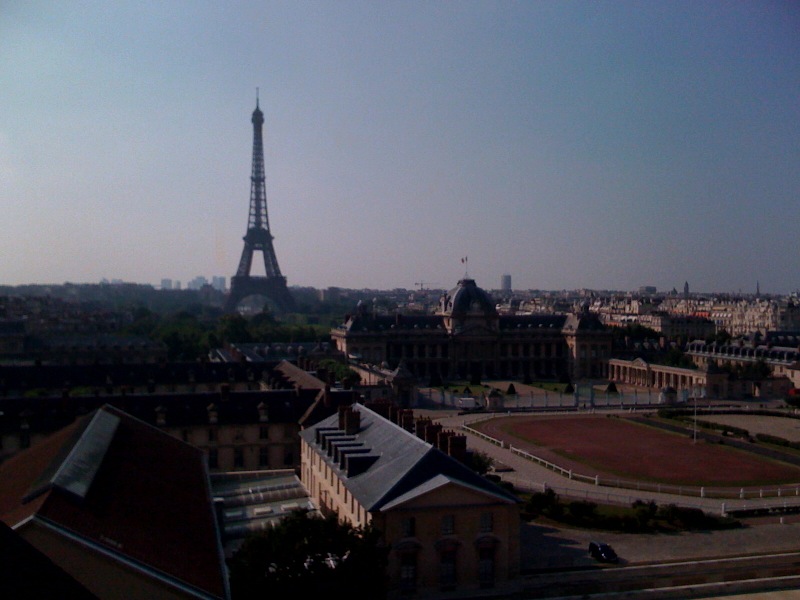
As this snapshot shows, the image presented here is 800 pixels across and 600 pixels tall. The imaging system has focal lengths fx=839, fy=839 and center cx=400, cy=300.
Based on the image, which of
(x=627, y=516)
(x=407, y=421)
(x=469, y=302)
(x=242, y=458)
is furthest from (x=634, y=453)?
(x=469, y=302)

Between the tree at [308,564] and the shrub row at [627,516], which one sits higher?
the tree at [308,564]

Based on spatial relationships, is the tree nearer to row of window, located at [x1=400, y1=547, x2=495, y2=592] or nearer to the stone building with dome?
row of window, located at [x1=400, y1=547, x2=495, y2=592]

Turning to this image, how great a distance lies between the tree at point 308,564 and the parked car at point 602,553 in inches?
464

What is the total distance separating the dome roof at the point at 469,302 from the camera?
122438 millimetres

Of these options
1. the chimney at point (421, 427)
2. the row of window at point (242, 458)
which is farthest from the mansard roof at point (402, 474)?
the row of window at point (242, 458)

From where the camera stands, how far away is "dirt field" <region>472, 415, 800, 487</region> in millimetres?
50438

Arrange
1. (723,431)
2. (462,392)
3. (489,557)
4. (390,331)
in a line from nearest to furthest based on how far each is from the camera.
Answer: (489,557) < (723,431) < (462,392) < (390,331)

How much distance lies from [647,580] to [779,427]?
46589mm

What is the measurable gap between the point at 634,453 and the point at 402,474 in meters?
32.8

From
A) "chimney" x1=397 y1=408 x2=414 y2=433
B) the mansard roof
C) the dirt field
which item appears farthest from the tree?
the dirt field

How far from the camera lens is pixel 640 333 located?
134625mm

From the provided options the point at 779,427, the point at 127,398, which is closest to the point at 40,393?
the point at 127,398

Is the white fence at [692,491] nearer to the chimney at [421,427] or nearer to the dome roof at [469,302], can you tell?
the chimney at [421,427]

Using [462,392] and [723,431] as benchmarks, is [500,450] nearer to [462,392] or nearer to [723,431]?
[723,431]
